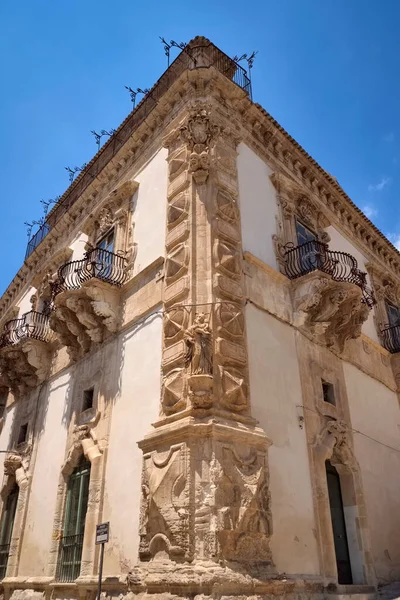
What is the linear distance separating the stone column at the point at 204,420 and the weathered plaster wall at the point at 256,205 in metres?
0.56

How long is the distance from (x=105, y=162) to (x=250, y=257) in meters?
6.85

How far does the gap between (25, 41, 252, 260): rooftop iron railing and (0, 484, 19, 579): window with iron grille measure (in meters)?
8.36

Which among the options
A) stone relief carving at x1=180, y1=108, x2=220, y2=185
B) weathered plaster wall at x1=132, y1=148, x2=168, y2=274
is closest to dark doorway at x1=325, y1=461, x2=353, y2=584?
weathered plaster wall at x1=132, y1=148, x2=168, y2=274

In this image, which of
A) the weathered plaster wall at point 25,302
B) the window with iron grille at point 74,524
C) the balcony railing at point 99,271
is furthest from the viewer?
the weathered plaster wall at point 25,302

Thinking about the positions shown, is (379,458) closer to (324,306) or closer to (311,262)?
(324,306)

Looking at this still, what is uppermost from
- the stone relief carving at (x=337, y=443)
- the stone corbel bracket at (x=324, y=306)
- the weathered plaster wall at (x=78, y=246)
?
the weathered plaster wall at (x=78, y=246)

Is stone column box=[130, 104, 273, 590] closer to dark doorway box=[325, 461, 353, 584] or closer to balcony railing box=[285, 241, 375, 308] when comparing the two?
balcony railing box=[285, 241, 375, 308]

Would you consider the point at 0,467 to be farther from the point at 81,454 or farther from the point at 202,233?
the point at 202,233

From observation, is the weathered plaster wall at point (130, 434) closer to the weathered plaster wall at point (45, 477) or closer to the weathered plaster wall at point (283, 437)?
the weathered plaster wall at point (283, 437)

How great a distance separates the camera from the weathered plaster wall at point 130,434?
7805 millimetres

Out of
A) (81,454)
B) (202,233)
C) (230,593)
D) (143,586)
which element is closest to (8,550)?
(81,454)

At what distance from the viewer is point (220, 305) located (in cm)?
819

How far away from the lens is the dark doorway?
8.75 meters

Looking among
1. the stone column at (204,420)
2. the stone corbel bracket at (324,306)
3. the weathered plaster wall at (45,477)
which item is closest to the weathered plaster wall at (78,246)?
the weathered plaster wall at (45,477)
